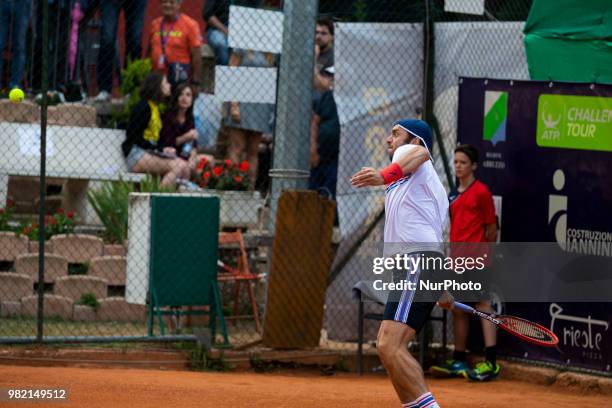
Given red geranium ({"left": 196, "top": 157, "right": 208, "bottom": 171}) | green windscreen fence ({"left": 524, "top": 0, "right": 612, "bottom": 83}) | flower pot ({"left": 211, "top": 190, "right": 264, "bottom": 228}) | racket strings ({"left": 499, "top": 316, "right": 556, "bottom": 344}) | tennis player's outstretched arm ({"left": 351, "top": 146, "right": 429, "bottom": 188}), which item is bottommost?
racket strings ({"left": 499, "top": 316, "right": 556, "bottom": 344})

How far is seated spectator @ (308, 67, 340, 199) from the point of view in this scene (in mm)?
12664

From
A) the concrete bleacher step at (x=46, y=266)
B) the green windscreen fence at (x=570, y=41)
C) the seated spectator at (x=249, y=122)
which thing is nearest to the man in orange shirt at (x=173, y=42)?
the seated spectator at (x=249, y=122)

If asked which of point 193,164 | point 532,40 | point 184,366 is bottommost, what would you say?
point 184,366

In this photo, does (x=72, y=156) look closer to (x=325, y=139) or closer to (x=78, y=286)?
(x=78, y=286)

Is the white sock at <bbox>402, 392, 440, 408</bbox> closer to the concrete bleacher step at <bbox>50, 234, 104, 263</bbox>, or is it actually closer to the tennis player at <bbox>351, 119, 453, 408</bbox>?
the tennis player at <bbox>351, 119, 453, 408</bbox>

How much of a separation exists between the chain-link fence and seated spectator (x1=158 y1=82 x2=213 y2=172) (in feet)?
0.08

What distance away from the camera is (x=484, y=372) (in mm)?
10305

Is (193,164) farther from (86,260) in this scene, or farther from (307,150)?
(307,150)

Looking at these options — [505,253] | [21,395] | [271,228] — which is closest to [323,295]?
[271,228]

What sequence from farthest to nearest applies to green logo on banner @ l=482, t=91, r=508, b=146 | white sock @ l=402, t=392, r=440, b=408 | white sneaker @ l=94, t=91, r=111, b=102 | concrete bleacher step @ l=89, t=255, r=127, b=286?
white sneaker @ l=94, t=91, r=111, b=102
concrete bleacher step @ l=89, t=255, r=127, b=286
green logo on banner @ l=482, t=91, r=508, b=146
white sock @ l=402, t=392, r=440, b=408

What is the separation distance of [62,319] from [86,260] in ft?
2.61

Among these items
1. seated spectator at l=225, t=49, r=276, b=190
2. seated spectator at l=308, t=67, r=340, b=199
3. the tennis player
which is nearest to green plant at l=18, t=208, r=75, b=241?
seated spectator at l=225, t=49, r=276, b=190

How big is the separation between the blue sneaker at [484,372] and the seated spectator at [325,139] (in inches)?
121

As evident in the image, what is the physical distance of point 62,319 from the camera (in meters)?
11.5
